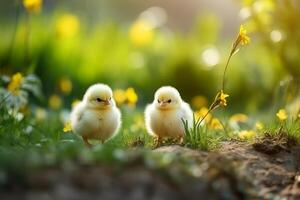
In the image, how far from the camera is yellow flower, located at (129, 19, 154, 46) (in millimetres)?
9789

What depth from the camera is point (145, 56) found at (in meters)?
9.74

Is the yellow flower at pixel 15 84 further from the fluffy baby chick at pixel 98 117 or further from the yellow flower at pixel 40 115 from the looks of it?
the yellow flower at pixel 40 115

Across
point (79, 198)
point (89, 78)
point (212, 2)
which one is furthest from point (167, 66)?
point (79, 198)

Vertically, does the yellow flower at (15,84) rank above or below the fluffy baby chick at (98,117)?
above

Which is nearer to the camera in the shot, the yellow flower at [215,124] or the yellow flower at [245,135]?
the yellow flower at [245,135]

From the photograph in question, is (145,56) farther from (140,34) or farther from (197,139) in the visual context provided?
(197,139)

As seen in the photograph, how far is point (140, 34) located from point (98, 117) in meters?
4.47

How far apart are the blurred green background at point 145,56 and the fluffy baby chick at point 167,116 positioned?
8.05 feet

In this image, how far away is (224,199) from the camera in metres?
3.84

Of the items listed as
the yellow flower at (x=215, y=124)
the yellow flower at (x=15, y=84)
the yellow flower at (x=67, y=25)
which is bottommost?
the yellow flower at (x=215, y=124)

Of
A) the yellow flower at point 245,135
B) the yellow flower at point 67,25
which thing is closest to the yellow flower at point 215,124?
the yellow flower at point 245,135

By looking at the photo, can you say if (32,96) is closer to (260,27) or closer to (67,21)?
(67,21)

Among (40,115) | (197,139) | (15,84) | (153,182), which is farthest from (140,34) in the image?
(153,182)

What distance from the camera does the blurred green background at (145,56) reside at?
27.0 ft
